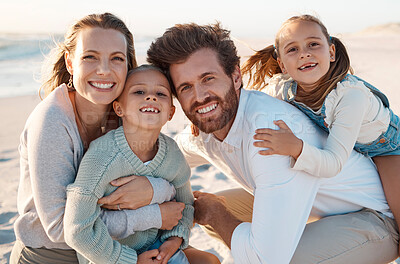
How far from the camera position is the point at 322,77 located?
3.01 meters

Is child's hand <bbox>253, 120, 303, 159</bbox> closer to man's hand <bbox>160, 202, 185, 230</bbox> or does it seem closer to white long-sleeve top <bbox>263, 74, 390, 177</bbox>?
white long-sleeve top <bbox>263, 74, 390, 177</bbox>

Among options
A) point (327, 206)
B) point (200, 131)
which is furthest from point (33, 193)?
point (327, 206)

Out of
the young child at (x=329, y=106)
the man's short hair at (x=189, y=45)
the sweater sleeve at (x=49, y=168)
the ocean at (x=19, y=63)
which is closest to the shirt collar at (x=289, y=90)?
the young child at (x=329, y=106)

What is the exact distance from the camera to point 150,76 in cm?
250

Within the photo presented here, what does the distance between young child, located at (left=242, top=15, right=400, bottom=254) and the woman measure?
1.01 m

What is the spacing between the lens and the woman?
217 cm

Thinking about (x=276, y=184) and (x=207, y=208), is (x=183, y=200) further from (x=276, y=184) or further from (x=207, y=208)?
(x=276, y=184)

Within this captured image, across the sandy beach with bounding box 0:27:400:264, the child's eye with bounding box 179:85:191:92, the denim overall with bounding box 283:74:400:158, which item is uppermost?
the child's eye with bounding box 179:85:191:92

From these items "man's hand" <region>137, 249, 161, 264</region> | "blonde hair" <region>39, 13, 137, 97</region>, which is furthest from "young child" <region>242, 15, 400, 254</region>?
"blonde hair" <region>39, 13, 137, 97</region>

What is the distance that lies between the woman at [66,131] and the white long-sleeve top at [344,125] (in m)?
1.02

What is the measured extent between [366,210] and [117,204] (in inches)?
67.0

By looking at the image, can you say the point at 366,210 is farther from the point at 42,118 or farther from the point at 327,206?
the point at 42,118

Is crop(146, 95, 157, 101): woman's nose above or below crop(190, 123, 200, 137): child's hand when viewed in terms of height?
above

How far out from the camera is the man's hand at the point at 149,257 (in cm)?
225
